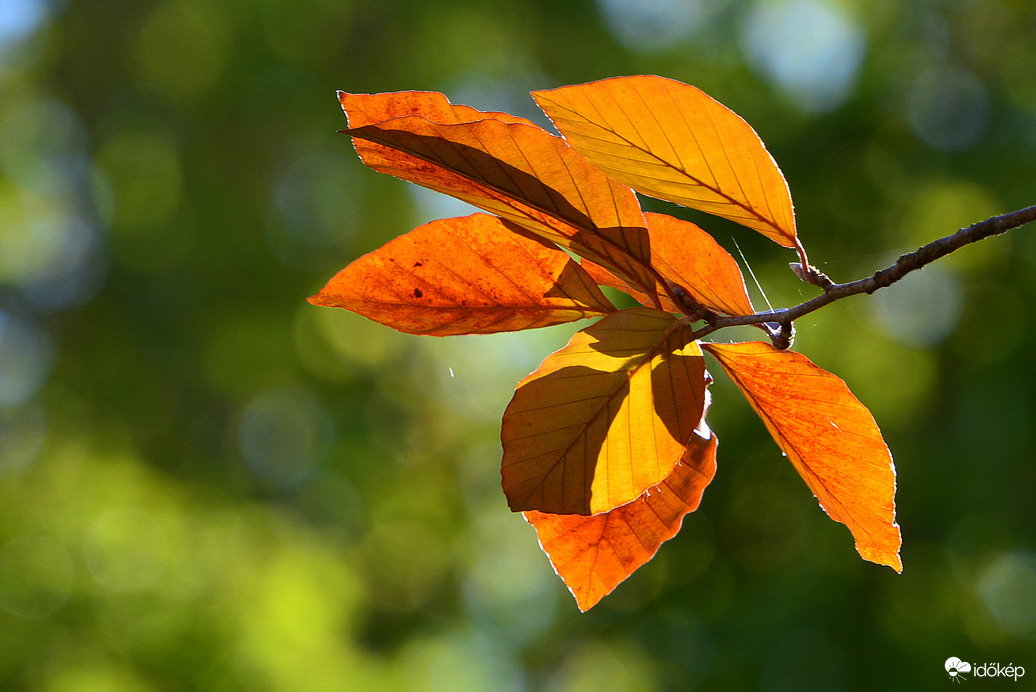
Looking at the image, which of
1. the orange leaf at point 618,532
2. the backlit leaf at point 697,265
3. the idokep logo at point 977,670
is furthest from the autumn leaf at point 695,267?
the idokep logo at point 977,670

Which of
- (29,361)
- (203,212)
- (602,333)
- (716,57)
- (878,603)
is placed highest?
(602,333)

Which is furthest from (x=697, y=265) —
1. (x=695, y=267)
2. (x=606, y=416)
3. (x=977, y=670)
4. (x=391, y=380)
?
(x=391, y=380)

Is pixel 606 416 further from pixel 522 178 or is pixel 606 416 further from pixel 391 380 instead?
pixel 391 380

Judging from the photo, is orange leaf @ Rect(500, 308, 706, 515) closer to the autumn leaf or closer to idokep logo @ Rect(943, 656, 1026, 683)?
the autumn leaf

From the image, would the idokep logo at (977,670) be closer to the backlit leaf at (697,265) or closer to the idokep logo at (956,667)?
the idokep logo at (956,667)

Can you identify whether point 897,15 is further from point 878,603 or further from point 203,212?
point 203,212

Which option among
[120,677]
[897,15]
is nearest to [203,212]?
[120,677]

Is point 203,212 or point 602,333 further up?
point 602,333
